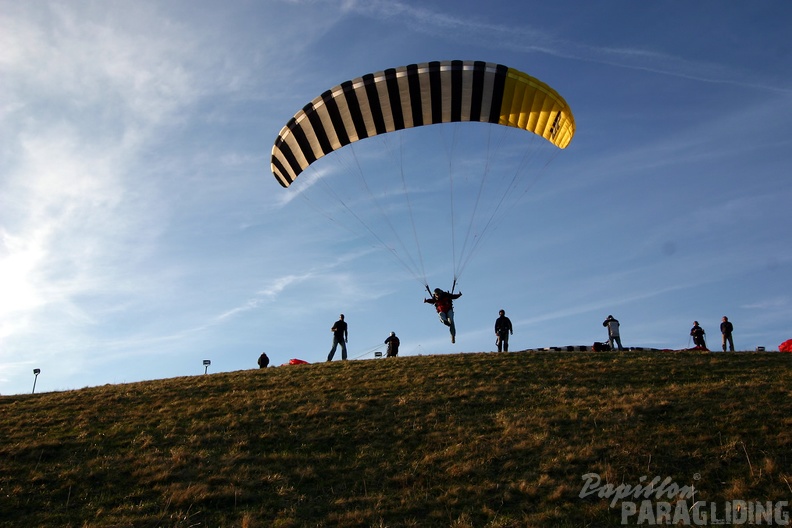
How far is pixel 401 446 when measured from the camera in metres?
14.0

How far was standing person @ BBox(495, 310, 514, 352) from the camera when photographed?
79.2ft

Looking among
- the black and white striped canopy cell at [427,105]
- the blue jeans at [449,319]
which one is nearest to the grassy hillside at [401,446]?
the blue jeans at [449,319]

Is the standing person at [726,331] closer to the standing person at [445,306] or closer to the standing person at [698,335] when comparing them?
the standing person at [698,335]

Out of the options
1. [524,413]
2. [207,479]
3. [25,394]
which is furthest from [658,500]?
[25,394]

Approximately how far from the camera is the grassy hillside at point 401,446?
36.6 feet

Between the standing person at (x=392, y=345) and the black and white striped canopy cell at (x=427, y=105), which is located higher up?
the black and white striped canopy cell at (x=427, y=105)

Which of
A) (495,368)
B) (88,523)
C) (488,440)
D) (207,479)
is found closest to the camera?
(88,523)

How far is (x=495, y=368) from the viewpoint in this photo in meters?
20.6

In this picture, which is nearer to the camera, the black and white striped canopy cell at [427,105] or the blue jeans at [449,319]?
the black and white striped canopy cell at [427,105]

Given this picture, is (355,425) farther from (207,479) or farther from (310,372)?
(310,372)

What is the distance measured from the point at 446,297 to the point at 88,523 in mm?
14847

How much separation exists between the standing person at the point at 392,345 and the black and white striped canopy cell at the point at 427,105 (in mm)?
8538

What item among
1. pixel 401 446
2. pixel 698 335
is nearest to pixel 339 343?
pixel 401 446

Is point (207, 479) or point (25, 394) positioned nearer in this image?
point (207, 479)
